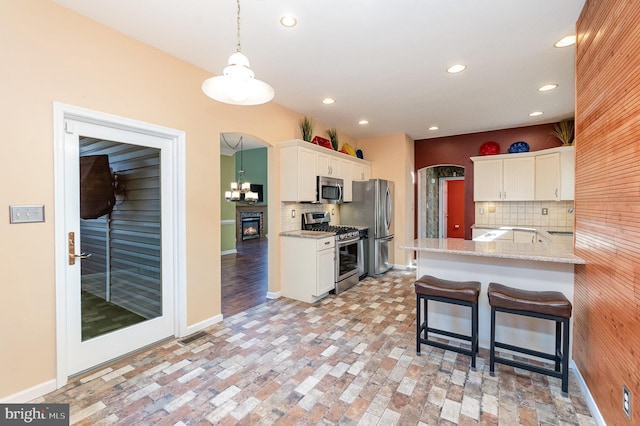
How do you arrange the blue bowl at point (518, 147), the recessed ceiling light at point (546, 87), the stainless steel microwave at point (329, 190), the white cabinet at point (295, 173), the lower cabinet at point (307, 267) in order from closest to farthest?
the recessed ceiling light at point (546, 87) < the lower cabinet at point (307, 267) < the white cabinet at point (295, 173) < the stainless steel microwave at point (329, 190) < the blue bowl at point (518, 147)

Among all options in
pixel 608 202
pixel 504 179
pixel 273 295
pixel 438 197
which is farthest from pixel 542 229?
pixel 273 295

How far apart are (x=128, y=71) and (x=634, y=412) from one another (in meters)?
3.99

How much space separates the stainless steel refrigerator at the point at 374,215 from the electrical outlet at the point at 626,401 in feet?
12.4

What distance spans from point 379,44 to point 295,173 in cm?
198

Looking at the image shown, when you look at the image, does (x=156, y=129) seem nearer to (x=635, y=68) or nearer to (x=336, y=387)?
(x=336, y=387)

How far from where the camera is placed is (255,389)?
6.85ft

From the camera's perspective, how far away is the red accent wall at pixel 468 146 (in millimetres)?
5230

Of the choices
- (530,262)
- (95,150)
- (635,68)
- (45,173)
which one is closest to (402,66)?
(635,68)

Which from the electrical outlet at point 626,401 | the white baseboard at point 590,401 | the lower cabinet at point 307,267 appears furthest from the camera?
the lower cabinet at point 307,267

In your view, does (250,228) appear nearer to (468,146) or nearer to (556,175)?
(468,146)

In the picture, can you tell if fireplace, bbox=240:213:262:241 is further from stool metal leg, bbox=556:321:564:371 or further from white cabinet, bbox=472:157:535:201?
stool metal leg, bbox=556:321:564:371

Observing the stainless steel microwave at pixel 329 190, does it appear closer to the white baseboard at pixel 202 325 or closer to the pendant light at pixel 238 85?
the white baseboard at pixel 202 325

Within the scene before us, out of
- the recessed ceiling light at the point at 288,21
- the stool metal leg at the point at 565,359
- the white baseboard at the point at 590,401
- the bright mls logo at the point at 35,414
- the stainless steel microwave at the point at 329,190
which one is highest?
the recessed ceiling light at the point at 288,21

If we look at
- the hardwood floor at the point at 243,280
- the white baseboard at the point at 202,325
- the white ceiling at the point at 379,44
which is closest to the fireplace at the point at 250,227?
the hardwood floor at the point at 243,280
